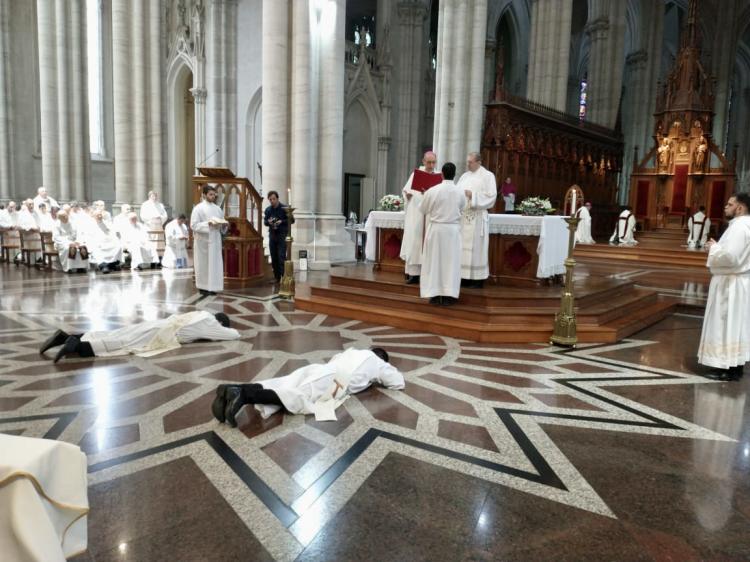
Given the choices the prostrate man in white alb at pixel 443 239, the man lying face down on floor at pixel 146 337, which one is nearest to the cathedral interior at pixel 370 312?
the man lying face down on floor at pixel 146 337

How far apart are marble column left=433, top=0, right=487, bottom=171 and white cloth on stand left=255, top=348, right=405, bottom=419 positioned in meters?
11.1

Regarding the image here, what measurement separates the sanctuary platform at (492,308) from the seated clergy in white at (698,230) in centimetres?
1031

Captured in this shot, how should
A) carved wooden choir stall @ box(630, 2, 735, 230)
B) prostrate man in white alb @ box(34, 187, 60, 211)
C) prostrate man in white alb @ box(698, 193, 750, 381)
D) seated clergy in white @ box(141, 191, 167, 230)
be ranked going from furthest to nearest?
1. carved wooden choir stall @ box(630, 2, 735, 230)
2. prostrate man in white alb @ box(34, 187, 60, 211)
3. seated clergy in white @ box(141, 191, 167, 230)
4. prostrate man in white alb @ box(698, 193, 750, 381)

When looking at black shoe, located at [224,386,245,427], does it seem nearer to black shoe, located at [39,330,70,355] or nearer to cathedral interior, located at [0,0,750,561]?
cathedral interior, located at [0,0,750,561]

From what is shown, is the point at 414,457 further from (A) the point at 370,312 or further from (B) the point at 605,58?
(B) the point at 605,58

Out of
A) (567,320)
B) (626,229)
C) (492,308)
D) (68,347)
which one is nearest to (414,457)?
(68,347)

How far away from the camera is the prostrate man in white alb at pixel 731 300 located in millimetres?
5277

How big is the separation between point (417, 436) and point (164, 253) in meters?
11.6

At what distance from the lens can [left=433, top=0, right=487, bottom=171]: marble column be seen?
14195 mm

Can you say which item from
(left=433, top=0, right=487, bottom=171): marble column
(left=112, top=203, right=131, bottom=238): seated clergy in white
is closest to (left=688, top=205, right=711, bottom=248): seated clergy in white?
(left=433, top=0, right=487, bottom=171): marble column

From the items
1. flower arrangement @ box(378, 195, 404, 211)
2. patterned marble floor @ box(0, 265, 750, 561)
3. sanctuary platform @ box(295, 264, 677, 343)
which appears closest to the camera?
patterned marble floor @ box(0, 265, 750, 561)

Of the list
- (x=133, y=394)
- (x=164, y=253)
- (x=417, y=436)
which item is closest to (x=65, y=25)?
(x=164, y=253)

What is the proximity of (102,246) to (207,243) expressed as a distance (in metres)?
4.78

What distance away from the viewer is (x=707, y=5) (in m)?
29.3
